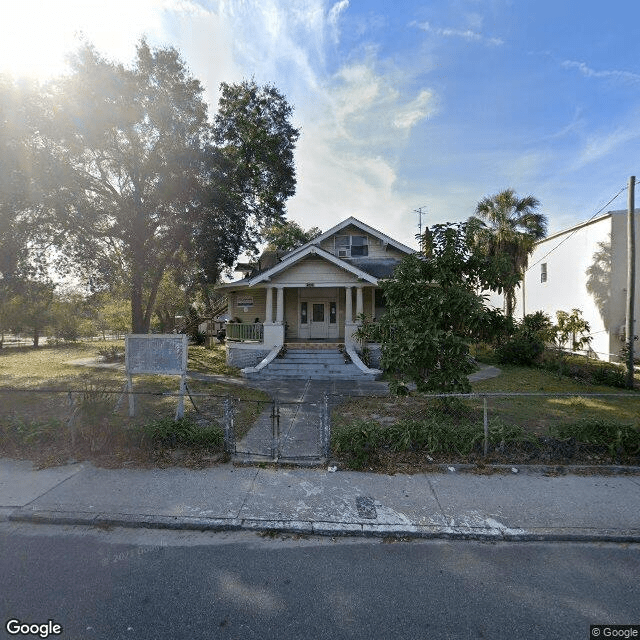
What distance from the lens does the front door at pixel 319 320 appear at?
61.1 feet

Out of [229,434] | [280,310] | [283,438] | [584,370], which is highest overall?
[280,310]

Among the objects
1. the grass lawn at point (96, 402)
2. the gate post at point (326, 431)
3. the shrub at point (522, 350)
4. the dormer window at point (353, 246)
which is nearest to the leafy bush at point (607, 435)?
the gate post at point (326, 431)

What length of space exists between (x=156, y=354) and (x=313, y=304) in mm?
11965

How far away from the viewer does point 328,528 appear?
12.3 ft

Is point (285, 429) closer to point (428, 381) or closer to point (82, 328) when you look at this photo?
point (428, 381)

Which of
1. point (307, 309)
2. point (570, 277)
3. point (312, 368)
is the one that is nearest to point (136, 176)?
point (307, 309)

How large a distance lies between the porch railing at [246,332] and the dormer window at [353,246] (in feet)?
20.9

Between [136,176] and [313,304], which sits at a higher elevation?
[136,176]

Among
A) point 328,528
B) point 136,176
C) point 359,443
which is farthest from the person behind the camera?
point 136,176

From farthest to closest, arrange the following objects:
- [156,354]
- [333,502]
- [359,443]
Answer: [156,354], [359,443], [333,502]

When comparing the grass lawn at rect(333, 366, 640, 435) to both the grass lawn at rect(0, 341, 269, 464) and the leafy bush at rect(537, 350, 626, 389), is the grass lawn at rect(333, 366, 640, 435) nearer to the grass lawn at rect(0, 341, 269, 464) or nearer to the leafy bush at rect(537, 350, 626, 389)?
the leafy bush at rect(537, 350, 626, 389)

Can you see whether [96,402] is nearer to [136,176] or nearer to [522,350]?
[136,176]

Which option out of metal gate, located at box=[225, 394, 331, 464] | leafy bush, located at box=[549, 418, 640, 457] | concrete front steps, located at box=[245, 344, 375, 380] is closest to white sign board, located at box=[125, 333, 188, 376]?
metal gate, located at box=[225, 394, 331, 464]

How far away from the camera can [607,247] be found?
16.8 meters
